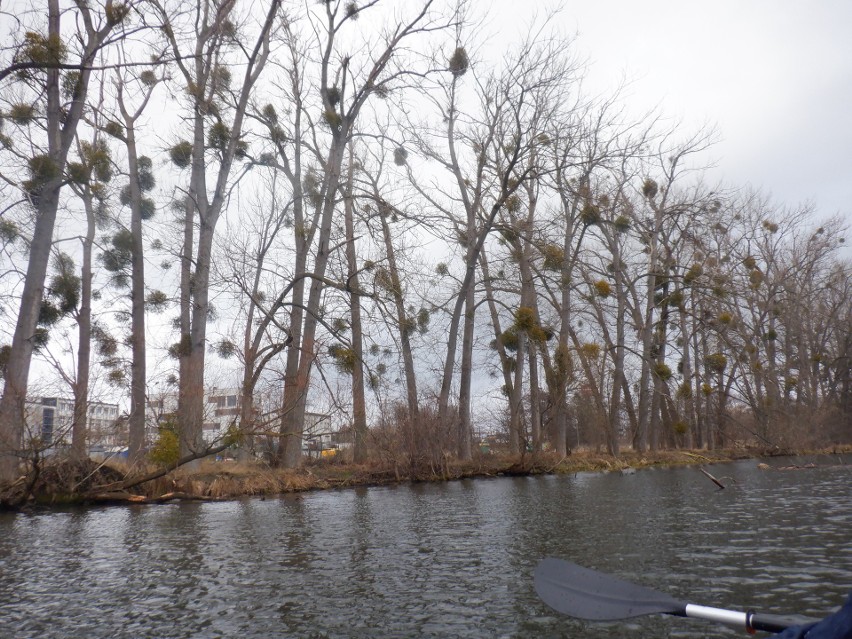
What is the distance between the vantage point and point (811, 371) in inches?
1196

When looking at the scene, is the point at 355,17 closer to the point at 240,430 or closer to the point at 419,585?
the point at 240,430

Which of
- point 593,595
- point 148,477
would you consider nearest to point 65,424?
point 148,477

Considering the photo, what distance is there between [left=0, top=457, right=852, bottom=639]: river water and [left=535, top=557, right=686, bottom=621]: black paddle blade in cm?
28

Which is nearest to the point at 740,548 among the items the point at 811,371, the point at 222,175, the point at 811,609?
the point at 811,609

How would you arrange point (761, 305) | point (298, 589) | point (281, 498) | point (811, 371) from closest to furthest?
1. point (298, 589)
2. point (281, 498)
3. point (761, 305)
4. point (811, 371)

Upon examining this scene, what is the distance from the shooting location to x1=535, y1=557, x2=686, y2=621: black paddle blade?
10.9ft

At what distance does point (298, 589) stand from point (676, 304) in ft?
59.9

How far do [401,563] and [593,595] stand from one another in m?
2.54

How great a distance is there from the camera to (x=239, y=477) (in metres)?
13.0

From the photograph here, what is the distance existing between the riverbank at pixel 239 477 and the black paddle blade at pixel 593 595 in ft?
31.1

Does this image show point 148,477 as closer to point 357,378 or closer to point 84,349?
point 357,378

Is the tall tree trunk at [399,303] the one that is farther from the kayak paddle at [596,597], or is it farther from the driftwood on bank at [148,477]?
the kayak paddle at [596,597]

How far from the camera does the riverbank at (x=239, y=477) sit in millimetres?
10867

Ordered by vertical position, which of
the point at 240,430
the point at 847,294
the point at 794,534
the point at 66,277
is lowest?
the point at 794,534
